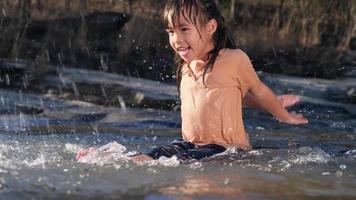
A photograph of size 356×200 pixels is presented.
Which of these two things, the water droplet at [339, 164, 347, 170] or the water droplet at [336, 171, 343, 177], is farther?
the water droplet at [339, 164, 347, 170]

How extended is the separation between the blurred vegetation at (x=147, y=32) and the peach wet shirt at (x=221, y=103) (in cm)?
533

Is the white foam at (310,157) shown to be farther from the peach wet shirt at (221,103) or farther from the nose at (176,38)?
the nose at (176,38)

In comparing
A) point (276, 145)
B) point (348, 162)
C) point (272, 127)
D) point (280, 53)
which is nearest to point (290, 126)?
point (272, 127)

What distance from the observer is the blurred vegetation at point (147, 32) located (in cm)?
1084

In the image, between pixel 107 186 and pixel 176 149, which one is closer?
pixel 107 186

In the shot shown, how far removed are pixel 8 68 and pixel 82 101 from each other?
1.99 m

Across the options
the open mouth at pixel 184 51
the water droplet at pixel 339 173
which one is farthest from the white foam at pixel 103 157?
the water droplet at pixel 339 173

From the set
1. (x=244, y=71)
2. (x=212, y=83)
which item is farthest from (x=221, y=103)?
(x=244, y=71)

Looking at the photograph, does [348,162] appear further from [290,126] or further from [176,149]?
[290,126]

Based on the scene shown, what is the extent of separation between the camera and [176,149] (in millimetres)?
4832

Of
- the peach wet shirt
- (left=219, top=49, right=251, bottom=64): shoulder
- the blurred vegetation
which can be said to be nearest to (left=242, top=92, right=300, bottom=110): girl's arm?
the peach wet shirt

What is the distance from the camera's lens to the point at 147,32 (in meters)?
11.7

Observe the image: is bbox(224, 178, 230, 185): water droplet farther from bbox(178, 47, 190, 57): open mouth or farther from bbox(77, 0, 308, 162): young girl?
bbox(178, 47, 190, 57): open mouth

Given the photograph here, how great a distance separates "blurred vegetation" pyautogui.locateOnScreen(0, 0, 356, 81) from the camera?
10.8 meters
